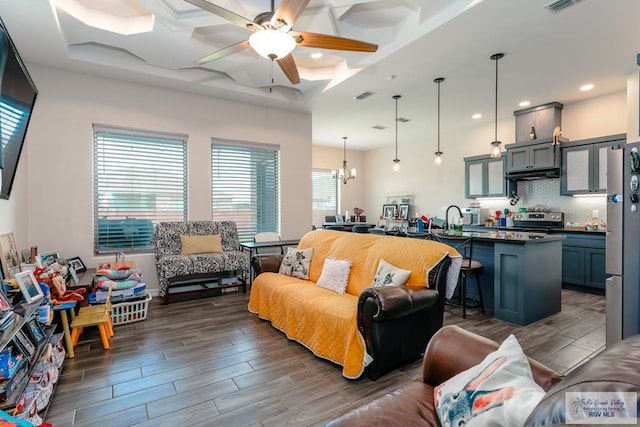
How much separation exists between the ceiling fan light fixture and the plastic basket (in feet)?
9.61

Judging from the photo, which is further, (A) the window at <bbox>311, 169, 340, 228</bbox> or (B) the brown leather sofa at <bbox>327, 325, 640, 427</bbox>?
(A) the window at <bbox>311, 169, 340, 228</bbox>

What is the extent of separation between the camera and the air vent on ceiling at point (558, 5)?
2664 mm

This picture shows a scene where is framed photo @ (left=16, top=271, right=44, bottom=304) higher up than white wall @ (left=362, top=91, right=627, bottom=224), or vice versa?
white wall @ (left=362, top=91, right=627, bottom=224)

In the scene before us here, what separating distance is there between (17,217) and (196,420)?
3164 millimetres

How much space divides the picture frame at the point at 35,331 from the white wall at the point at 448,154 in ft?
21.7

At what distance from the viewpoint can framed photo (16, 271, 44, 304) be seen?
80.4 inches

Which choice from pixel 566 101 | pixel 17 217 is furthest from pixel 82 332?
pixel 566 101

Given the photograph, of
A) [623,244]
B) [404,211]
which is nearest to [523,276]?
[623,244]

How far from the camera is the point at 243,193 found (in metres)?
5.43

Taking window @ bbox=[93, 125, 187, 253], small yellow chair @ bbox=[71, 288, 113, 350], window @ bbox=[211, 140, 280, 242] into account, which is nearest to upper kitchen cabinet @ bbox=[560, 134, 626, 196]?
window @ bbox=[211, 140, 280, 242]

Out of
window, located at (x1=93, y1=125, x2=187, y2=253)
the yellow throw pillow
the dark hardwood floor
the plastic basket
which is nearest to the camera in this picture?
the dark hardwood floor

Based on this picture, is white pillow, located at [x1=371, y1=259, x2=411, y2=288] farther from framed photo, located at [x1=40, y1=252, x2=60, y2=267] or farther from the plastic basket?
framed photo, located at [x1=40, y1=252, x2=60, y2=267]

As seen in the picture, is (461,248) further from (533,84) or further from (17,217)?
(17,217)

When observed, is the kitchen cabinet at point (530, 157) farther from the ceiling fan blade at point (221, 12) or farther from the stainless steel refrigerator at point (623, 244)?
the ceiling fan blade at point (221, 12)
